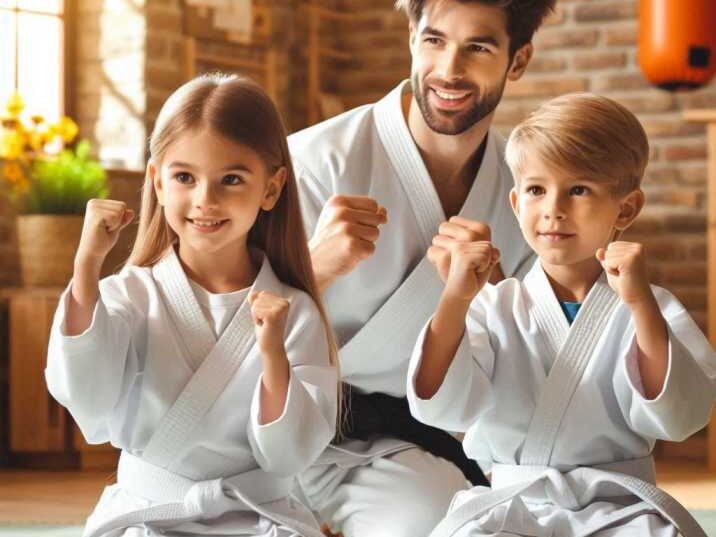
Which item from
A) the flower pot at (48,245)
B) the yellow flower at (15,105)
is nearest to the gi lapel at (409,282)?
the flower pot at (48,245)

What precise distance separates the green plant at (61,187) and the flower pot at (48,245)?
43 millimetres

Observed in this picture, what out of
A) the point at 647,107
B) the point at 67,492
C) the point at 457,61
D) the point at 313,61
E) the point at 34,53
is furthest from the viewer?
the point at 313,61

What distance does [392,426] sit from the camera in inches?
95.4

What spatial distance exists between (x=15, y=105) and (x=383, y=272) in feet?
8.02

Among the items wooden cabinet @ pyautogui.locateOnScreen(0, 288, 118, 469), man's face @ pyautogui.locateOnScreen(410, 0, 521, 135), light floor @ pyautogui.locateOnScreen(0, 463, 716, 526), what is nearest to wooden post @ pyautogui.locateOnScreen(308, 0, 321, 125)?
wooden cabinet @ pyautogui.locateOnScreen(0, 288, 118, 469)

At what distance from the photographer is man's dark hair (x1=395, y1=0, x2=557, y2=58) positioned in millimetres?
2348

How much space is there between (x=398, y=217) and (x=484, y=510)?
84 centimetres

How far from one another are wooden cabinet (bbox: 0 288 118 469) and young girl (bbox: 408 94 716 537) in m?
2.83

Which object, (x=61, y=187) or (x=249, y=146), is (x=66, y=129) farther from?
(x=249, y=146)

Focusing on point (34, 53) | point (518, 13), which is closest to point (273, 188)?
point (518, 13)

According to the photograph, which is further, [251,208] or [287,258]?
[287,258]

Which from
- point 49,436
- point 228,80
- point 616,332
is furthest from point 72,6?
point 616,332

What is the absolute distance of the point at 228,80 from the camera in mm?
1883

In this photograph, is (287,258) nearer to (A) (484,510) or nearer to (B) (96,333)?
(B) (96,333)
